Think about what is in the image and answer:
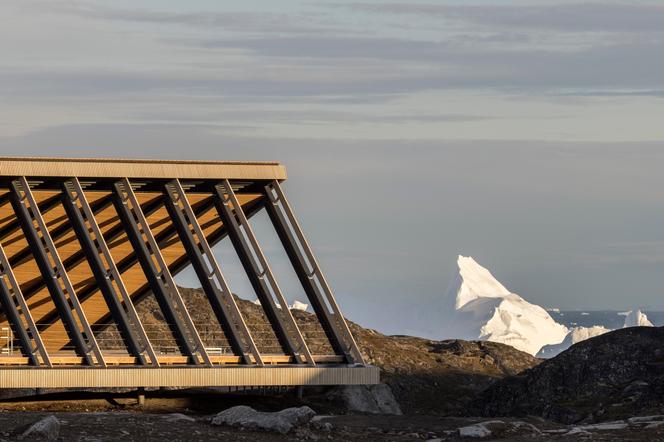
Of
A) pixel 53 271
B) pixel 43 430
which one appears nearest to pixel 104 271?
pixel 53 271

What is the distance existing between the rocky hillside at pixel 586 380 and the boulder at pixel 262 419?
19501mm

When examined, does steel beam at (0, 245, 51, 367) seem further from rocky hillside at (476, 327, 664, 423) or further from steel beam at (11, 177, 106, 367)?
rocky hillside at (476, 327, 664, 423)

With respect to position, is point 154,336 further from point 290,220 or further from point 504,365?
point 290,220

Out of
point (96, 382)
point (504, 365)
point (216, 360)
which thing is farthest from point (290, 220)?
point (504, 365)

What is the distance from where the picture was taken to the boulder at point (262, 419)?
33562 mm

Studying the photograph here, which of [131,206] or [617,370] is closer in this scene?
[131,206]

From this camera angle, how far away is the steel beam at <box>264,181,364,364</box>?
4359 cm

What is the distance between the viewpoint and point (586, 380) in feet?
188

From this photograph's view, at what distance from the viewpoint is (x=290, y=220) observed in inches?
1726

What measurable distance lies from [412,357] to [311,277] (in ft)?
102

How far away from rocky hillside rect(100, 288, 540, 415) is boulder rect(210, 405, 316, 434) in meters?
28.5

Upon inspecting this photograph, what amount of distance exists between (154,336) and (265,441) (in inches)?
1473

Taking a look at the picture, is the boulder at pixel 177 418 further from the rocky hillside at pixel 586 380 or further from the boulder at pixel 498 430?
the rocky hillside at pixel 586 380

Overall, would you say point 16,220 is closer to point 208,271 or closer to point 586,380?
point 208,271
